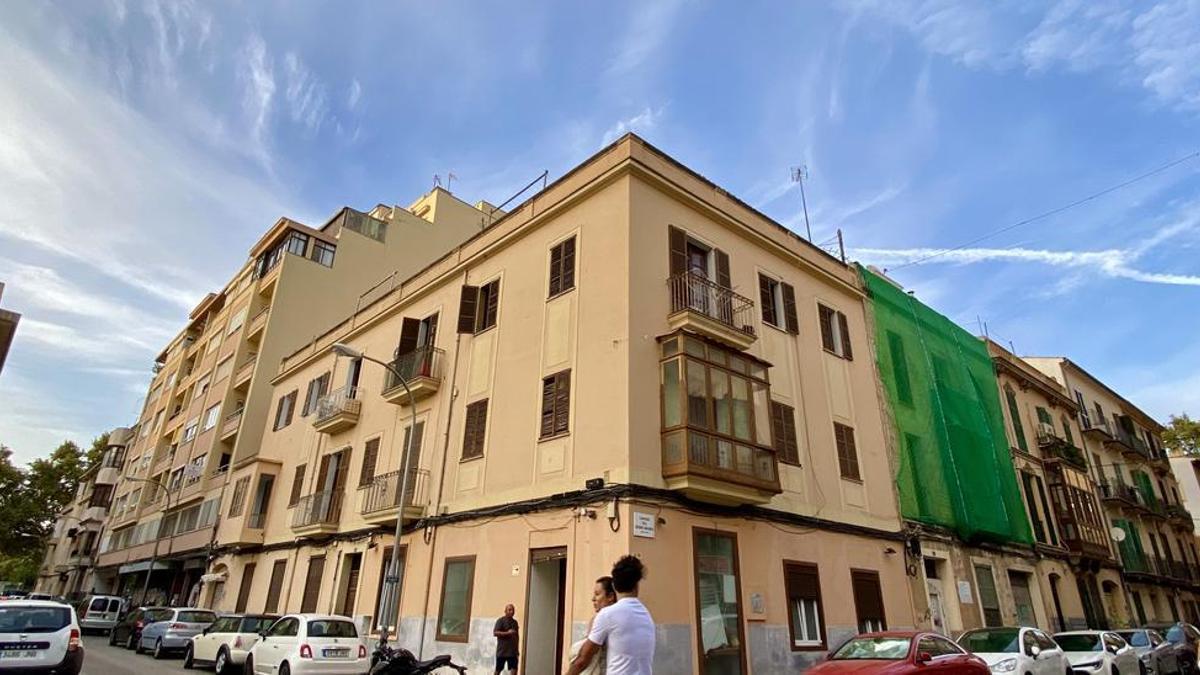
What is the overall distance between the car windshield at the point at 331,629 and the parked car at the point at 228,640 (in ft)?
9.51

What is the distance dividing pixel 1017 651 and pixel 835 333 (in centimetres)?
943

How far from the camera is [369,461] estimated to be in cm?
2000

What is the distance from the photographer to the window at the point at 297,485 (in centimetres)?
2334

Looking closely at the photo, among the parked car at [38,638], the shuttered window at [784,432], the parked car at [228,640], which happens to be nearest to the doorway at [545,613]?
the shuttered window at [784,432]

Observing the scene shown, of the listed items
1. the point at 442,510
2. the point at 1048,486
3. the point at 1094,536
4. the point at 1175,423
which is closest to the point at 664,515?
the point at 442,510

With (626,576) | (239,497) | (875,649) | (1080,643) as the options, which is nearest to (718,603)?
(875,649)

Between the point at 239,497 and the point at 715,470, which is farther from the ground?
the point at 239,497

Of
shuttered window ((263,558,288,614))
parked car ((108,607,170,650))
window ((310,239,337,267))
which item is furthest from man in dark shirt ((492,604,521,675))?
window ((310,239,337,267))

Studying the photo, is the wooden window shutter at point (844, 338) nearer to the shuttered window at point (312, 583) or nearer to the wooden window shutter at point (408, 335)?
the wooden window shutter at point (408, 335)

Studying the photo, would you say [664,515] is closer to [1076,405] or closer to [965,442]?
[965,442]

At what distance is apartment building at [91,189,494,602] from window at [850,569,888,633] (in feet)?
71.8

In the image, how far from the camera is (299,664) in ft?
40.0

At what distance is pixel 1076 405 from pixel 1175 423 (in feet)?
76.1

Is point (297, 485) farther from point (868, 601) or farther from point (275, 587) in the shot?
point (868, 601)
